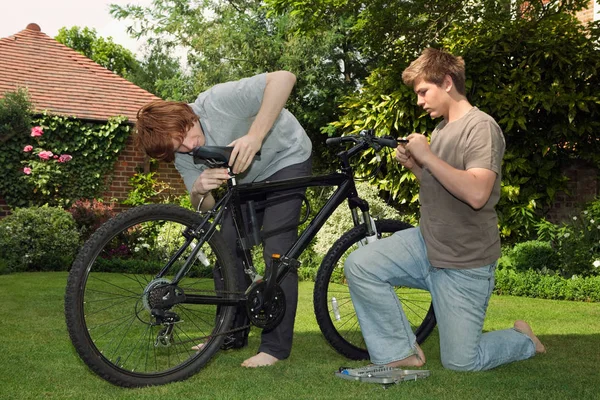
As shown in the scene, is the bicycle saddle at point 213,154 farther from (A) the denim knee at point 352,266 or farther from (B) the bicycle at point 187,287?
(A) the denim knee at point 352,266

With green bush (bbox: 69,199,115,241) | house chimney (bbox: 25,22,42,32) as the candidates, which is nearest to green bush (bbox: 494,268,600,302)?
green bush (bbox: 69,199,115,241)

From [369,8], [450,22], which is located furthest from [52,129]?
[450,22]

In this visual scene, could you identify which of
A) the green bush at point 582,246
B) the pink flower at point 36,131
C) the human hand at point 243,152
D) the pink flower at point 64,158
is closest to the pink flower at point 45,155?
the pink flower at point 64,158

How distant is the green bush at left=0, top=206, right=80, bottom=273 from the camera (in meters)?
10.3

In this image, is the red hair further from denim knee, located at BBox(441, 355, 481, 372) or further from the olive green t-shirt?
denim knee, located at BBox(441, 355, 481, 372)

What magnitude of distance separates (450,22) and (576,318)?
6.52 m

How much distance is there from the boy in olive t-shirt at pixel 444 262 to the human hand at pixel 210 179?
2.61 ft

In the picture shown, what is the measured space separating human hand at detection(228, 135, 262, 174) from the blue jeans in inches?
30.4

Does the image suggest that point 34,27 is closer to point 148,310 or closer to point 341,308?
point 341,308

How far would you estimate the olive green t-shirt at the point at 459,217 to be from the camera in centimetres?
358

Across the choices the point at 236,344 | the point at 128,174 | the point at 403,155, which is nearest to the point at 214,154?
the point at 403,155

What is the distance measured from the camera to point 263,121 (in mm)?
3604

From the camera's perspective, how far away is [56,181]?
502 inches

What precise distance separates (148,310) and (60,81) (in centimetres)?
1252
